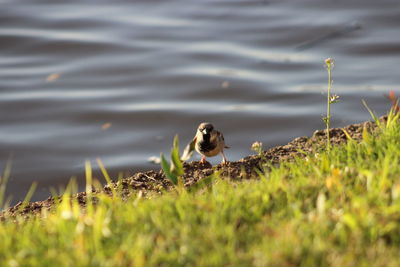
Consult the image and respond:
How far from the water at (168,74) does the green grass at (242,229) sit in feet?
9.13

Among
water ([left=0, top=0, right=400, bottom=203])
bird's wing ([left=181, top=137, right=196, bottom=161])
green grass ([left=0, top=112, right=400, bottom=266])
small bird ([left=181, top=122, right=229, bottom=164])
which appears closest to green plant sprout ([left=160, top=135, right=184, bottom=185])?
bird's wing ([left=181, top=137, right=196, bottom=161])

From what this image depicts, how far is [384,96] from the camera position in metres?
8.22

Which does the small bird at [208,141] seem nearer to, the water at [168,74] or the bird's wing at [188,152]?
the bird's wing at [188,152]

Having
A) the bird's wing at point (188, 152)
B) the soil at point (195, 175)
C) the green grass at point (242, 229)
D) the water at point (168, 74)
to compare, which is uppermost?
the water at point (168, 74)

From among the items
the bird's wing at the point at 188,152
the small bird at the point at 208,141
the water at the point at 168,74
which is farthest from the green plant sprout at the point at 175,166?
the water at the point at 168,74

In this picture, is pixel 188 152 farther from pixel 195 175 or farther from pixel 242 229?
pixel 242 229

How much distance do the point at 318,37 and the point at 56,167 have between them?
4.42 meters

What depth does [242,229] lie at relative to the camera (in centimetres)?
376

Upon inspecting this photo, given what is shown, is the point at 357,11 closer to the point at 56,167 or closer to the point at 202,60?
the point at 202,60

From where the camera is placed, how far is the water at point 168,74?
7566 millimetres

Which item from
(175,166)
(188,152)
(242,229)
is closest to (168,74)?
(188,152)

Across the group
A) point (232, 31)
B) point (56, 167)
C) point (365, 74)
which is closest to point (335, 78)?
point (365, 74)

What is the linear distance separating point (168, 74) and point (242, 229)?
560cm

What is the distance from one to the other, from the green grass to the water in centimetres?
278
